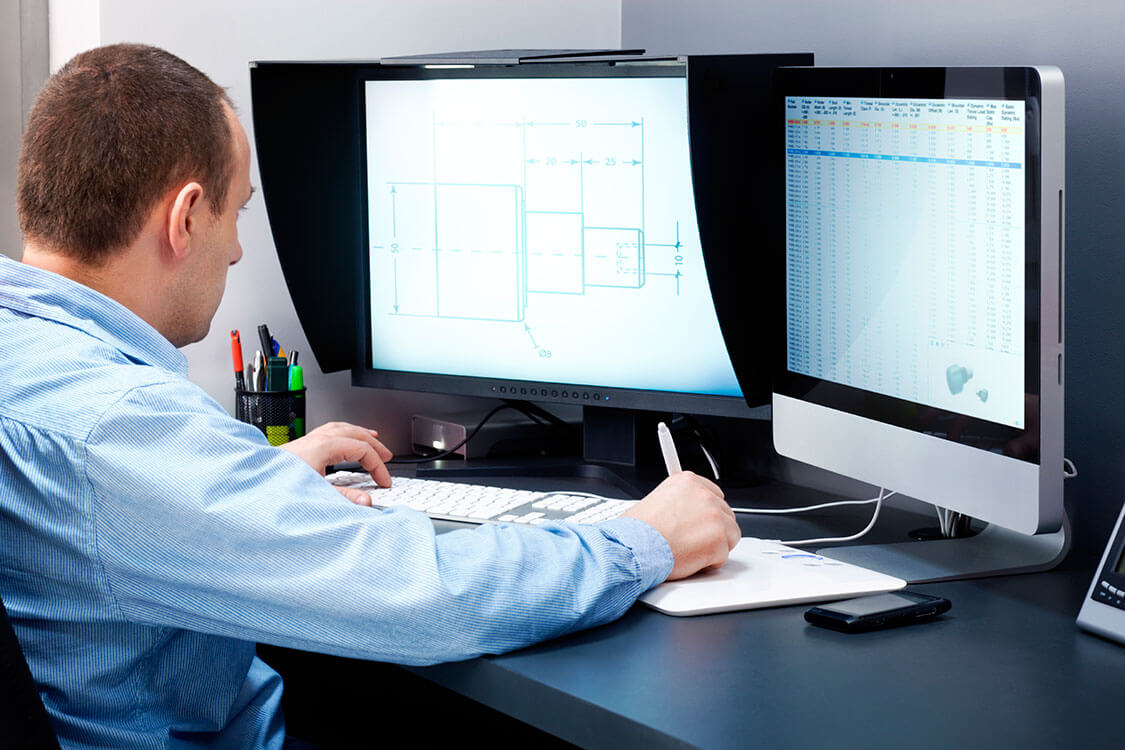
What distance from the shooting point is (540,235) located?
1.70m

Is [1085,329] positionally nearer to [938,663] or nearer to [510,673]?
[938,663]

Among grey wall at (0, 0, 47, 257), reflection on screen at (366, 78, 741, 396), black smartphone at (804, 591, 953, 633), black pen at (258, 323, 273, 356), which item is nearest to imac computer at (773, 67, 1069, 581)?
black smartphone at (804, 591, 953, 633)

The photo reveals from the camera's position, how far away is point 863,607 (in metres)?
1.12

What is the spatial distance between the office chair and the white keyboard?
1.66ft

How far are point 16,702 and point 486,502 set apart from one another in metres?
0.64

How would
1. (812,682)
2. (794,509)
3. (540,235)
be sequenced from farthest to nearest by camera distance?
(540,235) → (794,509) → (812,682)

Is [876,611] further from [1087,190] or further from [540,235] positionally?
[540,235]

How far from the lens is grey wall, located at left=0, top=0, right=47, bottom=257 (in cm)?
175

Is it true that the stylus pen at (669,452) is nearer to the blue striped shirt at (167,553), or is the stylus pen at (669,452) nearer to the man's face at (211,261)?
the blue striped shirt at (167,553)

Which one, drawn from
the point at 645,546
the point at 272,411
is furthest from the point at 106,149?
the point at 272,411

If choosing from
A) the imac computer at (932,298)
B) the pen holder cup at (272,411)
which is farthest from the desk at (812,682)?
the pen holder cup at (272,411)

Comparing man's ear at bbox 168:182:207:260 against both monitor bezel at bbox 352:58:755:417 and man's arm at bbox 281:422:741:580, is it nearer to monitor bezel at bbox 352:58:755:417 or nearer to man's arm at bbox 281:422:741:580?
man's arm at bbox 281:422:741:580

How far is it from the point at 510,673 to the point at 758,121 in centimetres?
81

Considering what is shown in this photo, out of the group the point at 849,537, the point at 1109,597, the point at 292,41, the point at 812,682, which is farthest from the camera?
the point at 292,41
